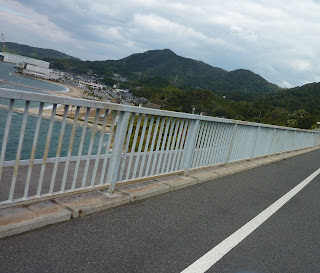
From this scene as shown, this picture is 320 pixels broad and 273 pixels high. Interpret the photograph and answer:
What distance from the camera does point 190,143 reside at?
19.7 ft

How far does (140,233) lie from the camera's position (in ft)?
11.7

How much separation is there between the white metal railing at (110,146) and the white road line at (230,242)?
1.67m

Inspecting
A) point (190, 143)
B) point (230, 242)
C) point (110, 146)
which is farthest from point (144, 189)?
point (230, 242)

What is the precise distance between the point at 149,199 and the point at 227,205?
1.33 m

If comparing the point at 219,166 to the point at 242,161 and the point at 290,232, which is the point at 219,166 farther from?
the point at 290,232

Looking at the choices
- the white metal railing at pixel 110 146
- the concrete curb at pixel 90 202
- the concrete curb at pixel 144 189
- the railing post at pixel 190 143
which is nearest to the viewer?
the white metal railing at pixel 110 146

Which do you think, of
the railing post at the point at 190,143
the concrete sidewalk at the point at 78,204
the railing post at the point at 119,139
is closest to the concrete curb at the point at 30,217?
the concrete sidewalk at the point at 78,204

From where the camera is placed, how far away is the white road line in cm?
301

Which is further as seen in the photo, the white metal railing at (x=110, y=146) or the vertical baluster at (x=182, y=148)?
the vertical baluster at (x=182, y=148)

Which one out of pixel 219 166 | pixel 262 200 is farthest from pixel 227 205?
pixel 219 166

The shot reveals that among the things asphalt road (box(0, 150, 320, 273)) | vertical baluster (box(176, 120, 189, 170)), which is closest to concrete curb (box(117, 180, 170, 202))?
asphalt road (box(0, 150, 320, 273))

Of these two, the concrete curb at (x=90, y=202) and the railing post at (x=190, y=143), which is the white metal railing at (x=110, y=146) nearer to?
Result: the railing post at (x=190, y=143)

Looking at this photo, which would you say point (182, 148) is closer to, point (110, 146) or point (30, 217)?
point (110, 146)

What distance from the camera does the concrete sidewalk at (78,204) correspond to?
10.2 ft
